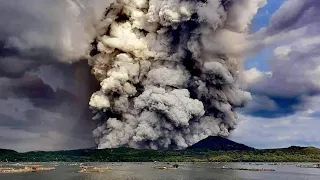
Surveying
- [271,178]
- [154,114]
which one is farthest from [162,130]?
[271,178]

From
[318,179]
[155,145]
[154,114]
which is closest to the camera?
[318,179]

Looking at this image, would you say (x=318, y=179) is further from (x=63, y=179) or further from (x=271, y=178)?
(x=63, y=179)

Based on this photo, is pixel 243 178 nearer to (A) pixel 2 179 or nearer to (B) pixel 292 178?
(B) pixel 292 178

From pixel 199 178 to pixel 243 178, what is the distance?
1151 cm

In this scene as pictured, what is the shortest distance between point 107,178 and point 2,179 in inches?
869

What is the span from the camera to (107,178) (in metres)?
92.7

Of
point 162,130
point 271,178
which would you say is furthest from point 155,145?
point 271,178

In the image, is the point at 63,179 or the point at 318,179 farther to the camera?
the point at 318,179

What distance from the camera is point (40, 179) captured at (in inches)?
3568

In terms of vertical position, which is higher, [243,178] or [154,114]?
[154,114]

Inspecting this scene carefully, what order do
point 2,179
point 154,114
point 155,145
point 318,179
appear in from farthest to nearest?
point 155,145 < point 154,114 < point 318,179 < point 2,179

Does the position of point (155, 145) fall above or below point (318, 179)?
above

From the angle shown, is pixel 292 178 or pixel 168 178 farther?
pixel 292 178

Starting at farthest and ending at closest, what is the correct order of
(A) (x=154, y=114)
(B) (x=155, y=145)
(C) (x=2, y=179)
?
(B) (x=155, y=145), (A) (x=154, y=114), (C) (x=2, y=179)
